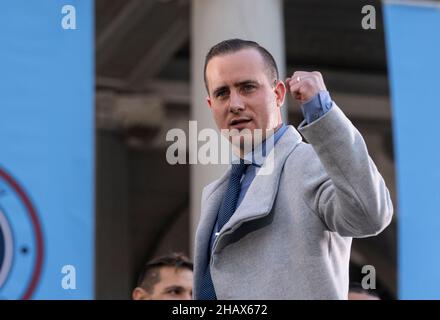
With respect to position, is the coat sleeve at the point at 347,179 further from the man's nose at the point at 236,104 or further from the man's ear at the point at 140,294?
the man's ear at the point at 140,294

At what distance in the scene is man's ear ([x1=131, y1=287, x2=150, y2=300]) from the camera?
236 inches

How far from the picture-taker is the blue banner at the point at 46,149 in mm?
6625

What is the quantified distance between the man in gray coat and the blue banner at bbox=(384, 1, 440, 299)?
4629 mm

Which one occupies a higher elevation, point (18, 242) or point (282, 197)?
point (18, 242)

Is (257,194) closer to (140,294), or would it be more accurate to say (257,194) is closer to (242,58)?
(242,58)

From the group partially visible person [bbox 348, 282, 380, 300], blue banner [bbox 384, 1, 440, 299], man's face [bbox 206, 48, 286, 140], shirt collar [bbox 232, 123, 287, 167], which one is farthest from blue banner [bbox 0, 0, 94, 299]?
man's face [bbox 206, 48, 286, 140]

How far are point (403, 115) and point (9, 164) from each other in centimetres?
286

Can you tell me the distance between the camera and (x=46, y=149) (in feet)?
22.6

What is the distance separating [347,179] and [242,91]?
1.37 feet

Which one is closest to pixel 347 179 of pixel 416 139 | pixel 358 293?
pixel 358 293

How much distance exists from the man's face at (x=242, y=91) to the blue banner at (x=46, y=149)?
380 cm

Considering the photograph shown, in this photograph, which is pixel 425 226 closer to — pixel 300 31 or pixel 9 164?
pixel 9 164

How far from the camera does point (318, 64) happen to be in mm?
13992

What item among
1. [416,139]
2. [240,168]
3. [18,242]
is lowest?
[240,168]
